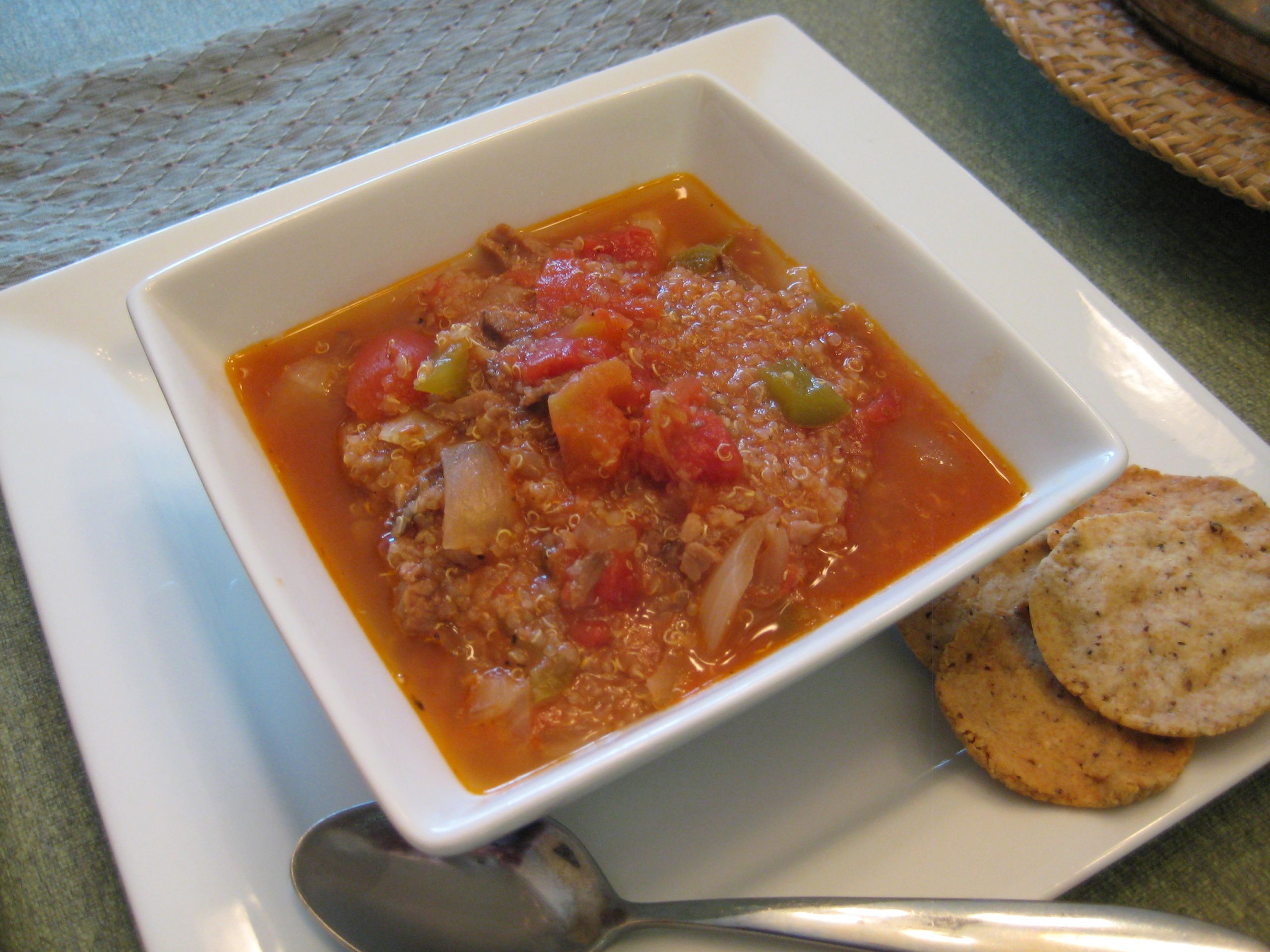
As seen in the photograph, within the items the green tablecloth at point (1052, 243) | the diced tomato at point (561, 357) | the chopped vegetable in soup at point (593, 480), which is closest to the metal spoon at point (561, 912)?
the chopped vegetable in soup at point (593, 480)

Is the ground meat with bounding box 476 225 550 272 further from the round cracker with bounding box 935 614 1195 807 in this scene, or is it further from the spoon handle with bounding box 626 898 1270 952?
the spoon handle with bounding box 626 898 1270 952

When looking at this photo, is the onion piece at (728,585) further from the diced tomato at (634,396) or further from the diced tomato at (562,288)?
the diced tomato at (562,288)

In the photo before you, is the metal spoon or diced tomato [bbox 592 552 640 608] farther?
diced tomato [bbox 592 552 640 608]

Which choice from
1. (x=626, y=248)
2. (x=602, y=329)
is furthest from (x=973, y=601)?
(x=626, y=248)

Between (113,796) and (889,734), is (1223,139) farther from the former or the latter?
(113,796)

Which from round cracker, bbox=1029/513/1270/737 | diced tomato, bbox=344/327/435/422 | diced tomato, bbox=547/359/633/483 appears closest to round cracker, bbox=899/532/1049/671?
round cracker, bbox=1029/513/1270/737

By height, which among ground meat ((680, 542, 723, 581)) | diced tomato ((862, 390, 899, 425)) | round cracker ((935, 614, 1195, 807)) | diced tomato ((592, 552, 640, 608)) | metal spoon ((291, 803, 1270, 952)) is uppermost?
diced tomato ((862, 390, 899, 425))
